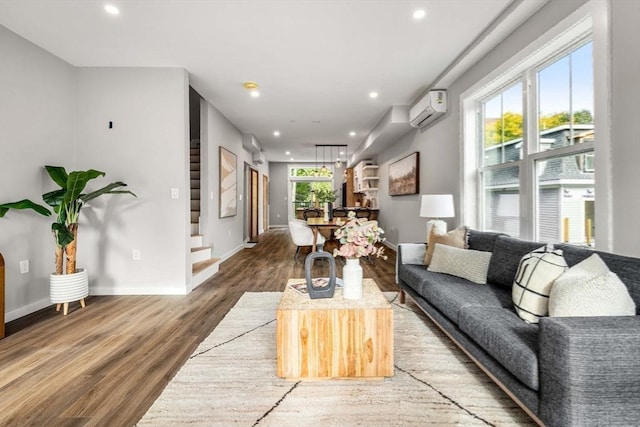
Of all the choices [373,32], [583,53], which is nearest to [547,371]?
[583,53]

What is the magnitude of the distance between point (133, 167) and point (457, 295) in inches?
147

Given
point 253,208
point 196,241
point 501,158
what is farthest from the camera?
point 253,208

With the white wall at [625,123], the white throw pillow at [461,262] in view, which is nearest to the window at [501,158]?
the white throw pillow at [461,262]

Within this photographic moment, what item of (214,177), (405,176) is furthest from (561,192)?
(214,177)

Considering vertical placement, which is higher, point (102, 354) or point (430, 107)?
point (430, 107)

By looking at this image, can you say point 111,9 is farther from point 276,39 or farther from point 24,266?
point 24,266

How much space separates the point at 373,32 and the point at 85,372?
361 centimetres

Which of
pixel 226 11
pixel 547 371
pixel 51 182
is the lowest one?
pixel 547 371

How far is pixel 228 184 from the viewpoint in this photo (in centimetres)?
566

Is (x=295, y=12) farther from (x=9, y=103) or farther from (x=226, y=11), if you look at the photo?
(x=9, y=103)

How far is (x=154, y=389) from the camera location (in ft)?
5.60

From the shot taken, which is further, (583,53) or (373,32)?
(373,32)

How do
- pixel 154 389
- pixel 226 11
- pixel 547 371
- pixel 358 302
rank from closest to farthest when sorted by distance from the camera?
1. pixel 547 371
2. pixel 154 389
3. pixel 358 302
4. pixel 226 11

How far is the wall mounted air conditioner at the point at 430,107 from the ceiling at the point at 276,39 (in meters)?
0.19
